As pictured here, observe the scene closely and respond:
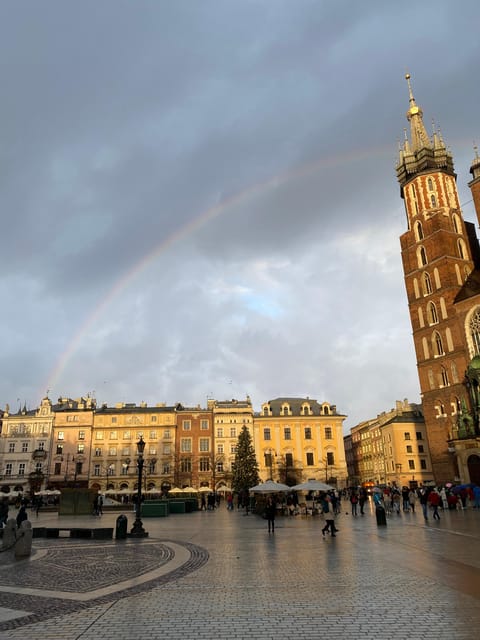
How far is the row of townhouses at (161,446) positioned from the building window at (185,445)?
159mm

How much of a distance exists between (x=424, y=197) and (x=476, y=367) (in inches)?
1024

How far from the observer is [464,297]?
178 ft

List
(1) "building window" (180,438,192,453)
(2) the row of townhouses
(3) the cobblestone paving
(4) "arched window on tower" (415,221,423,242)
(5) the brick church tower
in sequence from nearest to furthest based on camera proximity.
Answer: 1. (3) the cobblestone paving
2. (5) the brick church tower
3. (4) "arched window on tower" (415,221,423,242)
4. (2) the row of townhouses
5. (1) "building window" (180,438,192,453)

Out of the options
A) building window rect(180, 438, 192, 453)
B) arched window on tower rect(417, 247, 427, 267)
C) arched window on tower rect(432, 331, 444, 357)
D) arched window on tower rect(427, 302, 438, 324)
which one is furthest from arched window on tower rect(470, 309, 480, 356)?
building window rect(180, 438, 192, 453)

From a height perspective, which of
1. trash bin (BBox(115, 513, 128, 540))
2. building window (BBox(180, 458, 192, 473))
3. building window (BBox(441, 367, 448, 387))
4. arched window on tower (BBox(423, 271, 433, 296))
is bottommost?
trash bin (BBox(115, 513, 128, 540))

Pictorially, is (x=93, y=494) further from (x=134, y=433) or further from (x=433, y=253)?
(x=433, y=253)

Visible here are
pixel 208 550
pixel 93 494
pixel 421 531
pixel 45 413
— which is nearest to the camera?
pixel 208 550

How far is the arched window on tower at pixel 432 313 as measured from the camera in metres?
57.7

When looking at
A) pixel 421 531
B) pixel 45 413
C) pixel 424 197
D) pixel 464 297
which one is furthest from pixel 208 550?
pixel 45 413

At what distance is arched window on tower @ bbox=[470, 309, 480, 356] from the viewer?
51656mm

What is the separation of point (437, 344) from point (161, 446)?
4460 cm

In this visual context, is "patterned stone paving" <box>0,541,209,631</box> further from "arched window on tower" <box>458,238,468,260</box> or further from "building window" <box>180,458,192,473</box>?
"building window" <box>180,458,192,473</box>

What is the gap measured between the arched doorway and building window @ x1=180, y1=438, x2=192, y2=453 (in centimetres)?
4255

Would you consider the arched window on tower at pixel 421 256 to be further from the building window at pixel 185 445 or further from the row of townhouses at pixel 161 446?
the building window at pixel 185 445
